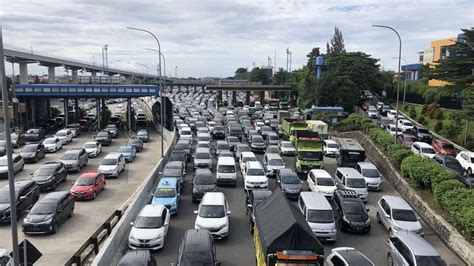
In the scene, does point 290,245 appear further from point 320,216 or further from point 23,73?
point 23,73

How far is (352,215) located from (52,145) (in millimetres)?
28505

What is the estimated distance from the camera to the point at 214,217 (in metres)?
17.1

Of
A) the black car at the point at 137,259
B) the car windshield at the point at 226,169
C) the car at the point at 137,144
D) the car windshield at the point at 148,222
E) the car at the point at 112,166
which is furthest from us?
the car at the point at 137,144

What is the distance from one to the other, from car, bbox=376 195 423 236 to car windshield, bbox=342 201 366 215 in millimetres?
1107

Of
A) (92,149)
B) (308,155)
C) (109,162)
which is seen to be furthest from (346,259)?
(92,149)

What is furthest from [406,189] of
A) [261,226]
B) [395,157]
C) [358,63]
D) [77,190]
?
[358,63]

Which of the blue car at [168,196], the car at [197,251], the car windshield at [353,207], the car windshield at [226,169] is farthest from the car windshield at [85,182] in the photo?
the car windshield at [353,207]

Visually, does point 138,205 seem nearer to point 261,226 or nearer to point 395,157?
point 261,226

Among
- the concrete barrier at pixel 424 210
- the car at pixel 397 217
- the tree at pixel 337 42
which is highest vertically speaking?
the tree at pixel 337 42

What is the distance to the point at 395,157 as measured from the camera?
2791 centimetres

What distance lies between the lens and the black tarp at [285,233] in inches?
456

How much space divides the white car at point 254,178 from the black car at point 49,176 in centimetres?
1118

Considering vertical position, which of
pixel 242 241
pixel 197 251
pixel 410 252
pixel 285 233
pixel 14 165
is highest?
pixel 285 233

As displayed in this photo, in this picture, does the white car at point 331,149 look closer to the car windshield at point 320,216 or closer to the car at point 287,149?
the car at point 287,149
